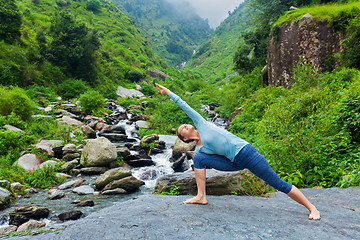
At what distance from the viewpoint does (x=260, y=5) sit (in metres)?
21.6

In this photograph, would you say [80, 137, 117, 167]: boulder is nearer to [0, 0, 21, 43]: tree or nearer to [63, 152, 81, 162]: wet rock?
[63, 152, 81, 162]: wet rock

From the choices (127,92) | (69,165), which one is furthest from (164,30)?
(69,165)

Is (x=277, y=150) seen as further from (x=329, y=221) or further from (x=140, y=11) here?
(x=140, y=11)

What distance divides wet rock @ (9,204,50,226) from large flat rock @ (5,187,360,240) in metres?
4.86

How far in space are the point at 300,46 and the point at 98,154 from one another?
14.3 metres

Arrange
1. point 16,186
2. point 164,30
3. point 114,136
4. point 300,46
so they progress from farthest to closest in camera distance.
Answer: point 164,30, point 114,136, point 300,46, point 16,186

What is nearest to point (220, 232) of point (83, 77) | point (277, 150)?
point (277, 150)

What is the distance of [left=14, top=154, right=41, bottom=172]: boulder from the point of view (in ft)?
32.7

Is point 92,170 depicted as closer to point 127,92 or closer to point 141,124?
point 141,124

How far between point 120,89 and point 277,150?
37.0 meters

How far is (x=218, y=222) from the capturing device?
2.63 m

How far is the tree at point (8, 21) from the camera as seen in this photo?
73.0 ft

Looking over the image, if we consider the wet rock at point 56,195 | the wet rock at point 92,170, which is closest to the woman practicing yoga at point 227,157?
the wet rock at point 56,195

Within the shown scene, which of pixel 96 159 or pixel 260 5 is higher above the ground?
pixel 260 5
